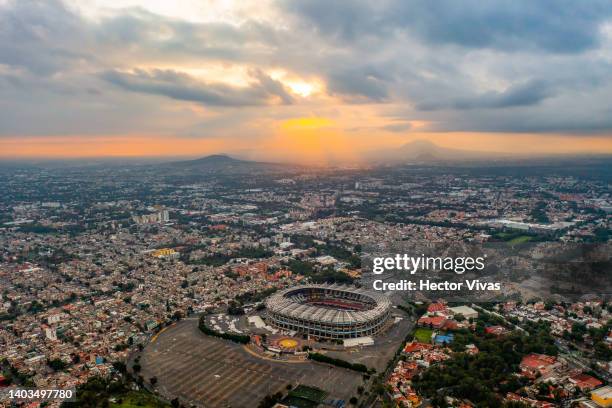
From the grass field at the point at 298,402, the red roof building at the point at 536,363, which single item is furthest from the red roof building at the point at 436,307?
the grass field at the point at 298,402

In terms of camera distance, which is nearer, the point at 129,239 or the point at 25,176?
the point at 129,239

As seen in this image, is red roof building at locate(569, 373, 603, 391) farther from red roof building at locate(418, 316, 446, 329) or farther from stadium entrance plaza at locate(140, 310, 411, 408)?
stadium entrance plaza at locate(140, 310, 411, 408)

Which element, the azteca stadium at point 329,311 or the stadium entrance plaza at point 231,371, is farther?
the azteca stadium at point 329,311

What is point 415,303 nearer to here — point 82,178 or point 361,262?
point 361,262

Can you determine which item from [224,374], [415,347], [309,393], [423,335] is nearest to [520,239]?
[423,335]

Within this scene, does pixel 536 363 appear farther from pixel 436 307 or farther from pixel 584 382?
pixel 436 307

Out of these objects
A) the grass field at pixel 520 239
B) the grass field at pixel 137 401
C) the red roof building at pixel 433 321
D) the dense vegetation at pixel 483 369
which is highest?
the grass field at pixel 520 239

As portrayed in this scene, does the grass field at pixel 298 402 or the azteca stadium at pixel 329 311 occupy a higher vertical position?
the azteca stadium at pixel 329 311

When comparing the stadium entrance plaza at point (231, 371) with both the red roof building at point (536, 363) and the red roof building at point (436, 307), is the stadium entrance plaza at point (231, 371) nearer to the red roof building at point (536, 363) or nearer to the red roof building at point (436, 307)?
the red roof building at point (436, 307)

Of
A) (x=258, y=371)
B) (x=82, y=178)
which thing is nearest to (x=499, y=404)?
(x=258, y=371)
